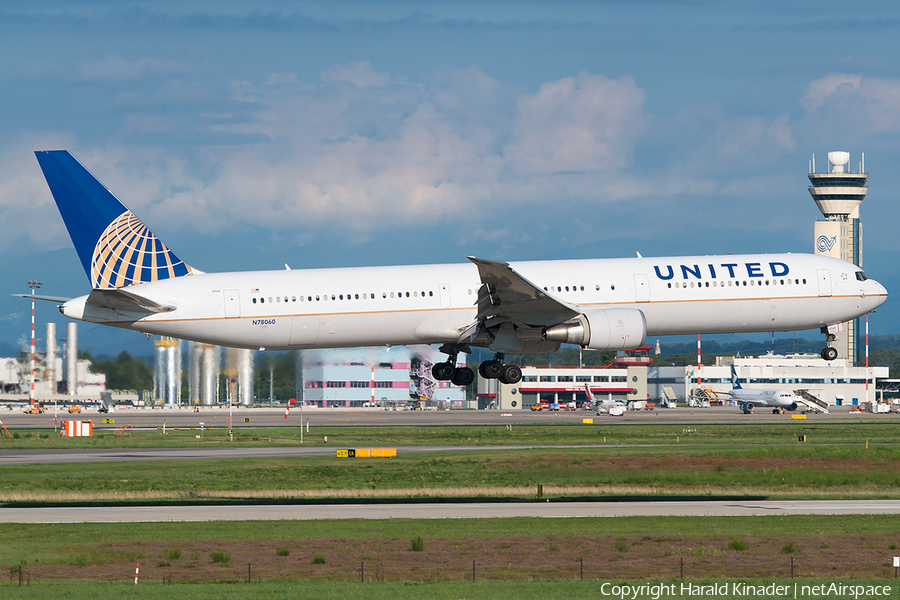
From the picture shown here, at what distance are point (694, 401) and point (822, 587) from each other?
442 feet

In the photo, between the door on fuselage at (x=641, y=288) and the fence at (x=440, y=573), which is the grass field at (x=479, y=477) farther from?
the fence at (x=440, y=573)

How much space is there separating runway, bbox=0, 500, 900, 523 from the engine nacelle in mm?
11271

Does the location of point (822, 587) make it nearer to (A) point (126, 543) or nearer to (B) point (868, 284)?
(A) point (126, 543)

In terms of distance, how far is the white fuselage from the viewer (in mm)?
46250

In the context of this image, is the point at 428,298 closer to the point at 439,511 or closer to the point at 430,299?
the point at 430,299

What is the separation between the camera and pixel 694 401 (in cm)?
15388

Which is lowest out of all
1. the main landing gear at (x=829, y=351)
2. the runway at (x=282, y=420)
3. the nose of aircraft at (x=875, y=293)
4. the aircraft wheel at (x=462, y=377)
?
the runway at (x=282, y=420)

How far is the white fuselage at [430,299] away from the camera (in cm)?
4625

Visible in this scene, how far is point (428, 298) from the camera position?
47.4m

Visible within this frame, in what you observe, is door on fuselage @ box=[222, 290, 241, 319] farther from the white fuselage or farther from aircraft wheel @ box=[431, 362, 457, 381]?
aircraft wheel @ box=[431, 362, 457, 381]

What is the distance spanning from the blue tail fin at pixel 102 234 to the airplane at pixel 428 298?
0.05 metres

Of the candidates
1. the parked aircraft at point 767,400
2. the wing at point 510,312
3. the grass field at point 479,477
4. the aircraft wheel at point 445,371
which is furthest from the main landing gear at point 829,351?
the parked aircraft at point 767,400

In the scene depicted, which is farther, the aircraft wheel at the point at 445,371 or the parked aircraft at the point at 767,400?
the parked aircraft at the point at 767,400

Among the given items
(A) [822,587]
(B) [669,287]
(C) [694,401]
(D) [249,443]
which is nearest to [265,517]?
(A) [822,587]
